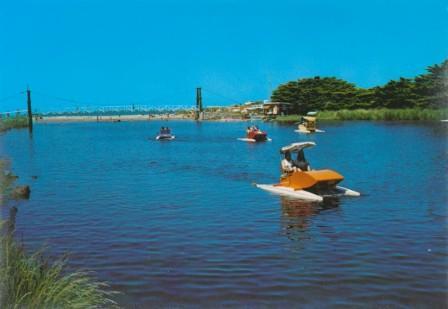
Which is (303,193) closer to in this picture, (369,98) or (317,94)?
(369,98)

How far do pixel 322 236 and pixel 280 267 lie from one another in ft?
11.6

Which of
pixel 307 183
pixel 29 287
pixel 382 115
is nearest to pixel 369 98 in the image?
pixel 382 115

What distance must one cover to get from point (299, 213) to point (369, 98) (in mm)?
111327

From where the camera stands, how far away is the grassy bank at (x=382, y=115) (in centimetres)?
9550

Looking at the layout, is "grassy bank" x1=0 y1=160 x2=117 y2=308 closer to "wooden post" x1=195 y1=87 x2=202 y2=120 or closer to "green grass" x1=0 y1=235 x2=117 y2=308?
"green grass" x1=0 y1=235 x2=117 y2=308

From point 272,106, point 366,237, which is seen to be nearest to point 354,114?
point 272,106

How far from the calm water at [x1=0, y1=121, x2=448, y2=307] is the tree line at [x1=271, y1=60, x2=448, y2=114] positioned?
75775 mm

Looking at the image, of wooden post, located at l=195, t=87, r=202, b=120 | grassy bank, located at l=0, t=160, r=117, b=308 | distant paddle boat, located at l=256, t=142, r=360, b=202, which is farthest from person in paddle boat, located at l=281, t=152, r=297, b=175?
wooden post, located at l=195, t=87, r=202, b=120

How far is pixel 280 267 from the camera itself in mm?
13469

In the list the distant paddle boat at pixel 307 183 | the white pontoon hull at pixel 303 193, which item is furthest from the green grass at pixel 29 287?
the distant paddle boat at pixel 307 183

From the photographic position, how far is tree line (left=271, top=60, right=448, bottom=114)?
343ft

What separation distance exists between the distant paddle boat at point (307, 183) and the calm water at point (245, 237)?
68cm

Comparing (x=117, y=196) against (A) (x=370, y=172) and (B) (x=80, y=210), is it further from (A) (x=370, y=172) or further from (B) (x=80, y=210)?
(A) (x=370, y=172)

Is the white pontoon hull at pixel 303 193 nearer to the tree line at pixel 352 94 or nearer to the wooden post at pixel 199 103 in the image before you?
the tree line at pixel 352 94
